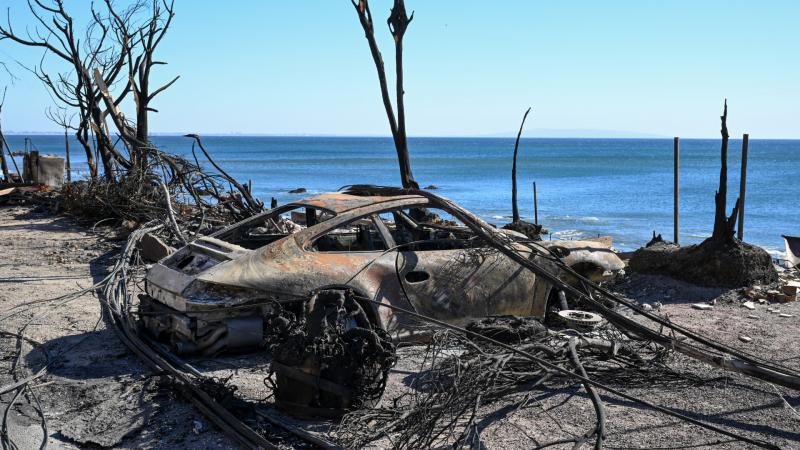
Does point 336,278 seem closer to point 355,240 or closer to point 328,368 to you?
point 328,368

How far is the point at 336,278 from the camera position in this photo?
6.99 m

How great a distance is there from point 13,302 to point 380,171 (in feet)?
215

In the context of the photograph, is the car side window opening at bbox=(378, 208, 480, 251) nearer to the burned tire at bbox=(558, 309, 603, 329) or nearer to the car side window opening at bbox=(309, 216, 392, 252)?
the car side window opening at bbox=(309, 216, 392, 252)

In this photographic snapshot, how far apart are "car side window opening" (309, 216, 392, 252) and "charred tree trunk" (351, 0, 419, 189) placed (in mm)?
6509

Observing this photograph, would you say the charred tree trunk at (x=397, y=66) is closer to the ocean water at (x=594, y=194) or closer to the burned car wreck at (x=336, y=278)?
the ocean water at (x=594, y=194)

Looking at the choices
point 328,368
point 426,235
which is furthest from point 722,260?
point 328,368

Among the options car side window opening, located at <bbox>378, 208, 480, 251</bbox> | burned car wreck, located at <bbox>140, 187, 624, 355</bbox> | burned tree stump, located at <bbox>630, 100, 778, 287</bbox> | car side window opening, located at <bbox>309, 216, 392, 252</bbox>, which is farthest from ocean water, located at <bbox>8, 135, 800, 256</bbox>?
burned tree stump, located at <bbox>630, 100, 778, 287</bbox>

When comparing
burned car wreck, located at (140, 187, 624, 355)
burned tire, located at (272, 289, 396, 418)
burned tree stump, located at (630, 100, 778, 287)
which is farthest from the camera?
burned tree stump, located at (630, 100, 778, 287)

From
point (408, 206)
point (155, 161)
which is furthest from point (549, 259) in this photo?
point (155, 161)

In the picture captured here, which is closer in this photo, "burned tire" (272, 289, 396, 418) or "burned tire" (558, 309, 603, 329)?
"burned tire" (272, 289, 396, 418)

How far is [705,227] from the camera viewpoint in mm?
29188

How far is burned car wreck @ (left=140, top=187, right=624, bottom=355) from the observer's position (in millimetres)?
6855

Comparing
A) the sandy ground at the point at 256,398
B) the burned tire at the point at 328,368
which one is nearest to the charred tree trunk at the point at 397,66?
the sandy ground at the point at 256,398

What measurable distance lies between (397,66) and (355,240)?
7.72m
